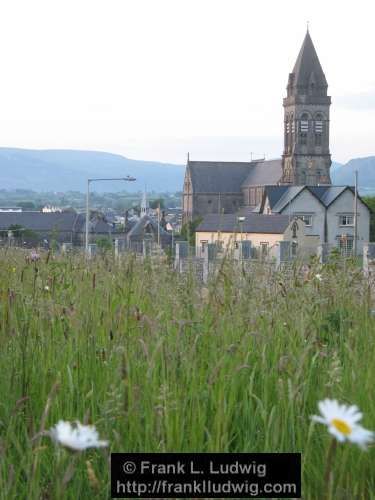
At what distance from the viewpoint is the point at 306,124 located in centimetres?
11950

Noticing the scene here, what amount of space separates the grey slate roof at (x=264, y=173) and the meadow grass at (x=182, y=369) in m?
116

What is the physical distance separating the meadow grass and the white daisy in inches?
20.9

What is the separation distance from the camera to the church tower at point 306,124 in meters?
115

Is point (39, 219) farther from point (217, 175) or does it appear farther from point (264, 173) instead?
point (264, 173)

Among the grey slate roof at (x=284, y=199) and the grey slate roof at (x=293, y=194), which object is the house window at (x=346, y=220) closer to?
the grey slate roof at (x=293, y=194)

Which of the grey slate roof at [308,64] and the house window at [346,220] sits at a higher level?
the grey slate roof at [308,64]

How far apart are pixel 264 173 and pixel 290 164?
527cm

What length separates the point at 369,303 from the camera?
432cm

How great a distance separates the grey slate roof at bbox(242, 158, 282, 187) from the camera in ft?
394

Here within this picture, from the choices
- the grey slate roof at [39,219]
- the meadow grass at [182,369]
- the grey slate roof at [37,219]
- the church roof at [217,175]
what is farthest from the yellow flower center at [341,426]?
the church roof at [217,175]

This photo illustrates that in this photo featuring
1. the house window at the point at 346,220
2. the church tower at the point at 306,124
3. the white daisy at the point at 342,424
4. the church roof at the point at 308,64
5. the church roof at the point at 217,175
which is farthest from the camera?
the church roof at the point at 217,175

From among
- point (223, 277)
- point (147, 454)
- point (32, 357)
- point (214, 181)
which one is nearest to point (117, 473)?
point (147, 454)

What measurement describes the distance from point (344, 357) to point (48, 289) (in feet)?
5.09

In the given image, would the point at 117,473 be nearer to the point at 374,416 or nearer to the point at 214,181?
the point at 374,416
